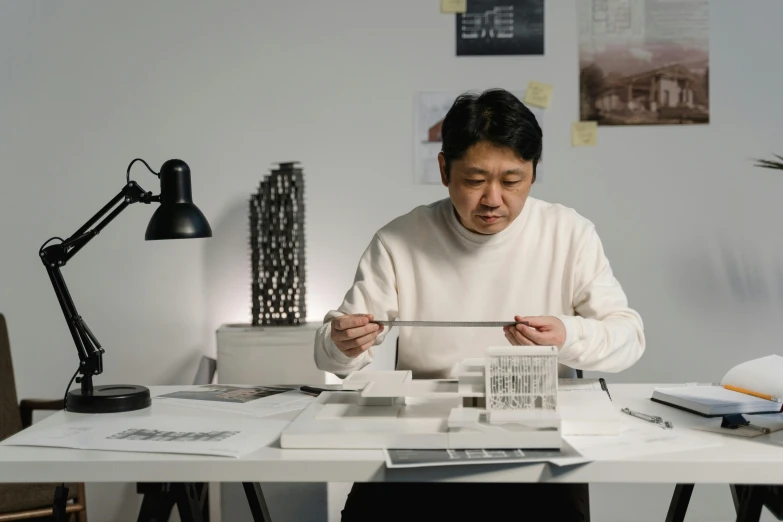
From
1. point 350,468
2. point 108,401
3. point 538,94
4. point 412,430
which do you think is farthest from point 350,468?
point 538,94

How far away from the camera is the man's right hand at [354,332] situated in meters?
1.57

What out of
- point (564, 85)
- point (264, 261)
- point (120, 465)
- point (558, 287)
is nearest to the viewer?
point (120, 465)

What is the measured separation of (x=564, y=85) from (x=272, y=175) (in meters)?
1.05

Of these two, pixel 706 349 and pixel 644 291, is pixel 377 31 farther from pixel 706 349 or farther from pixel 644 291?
pixel 706 349

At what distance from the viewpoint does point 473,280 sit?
1.93 meters

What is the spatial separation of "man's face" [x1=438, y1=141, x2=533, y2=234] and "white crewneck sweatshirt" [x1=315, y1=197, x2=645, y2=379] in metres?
0.13

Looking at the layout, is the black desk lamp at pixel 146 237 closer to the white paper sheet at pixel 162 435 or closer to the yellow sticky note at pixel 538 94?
the white paper sheet at pixel 162 435

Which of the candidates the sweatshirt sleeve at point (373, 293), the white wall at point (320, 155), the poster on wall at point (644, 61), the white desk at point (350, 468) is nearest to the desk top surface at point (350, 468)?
the white desk at point (350, 468)

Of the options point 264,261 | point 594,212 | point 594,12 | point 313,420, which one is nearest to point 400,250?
point 313,420

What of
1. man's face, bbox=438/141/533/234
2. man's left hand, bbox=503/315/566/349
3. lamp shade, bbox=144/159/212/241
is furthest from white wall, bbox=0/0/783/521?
man's left hand, bbox=503/315/566/349

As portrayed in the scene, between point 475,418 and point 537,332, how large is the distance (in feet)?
0.97

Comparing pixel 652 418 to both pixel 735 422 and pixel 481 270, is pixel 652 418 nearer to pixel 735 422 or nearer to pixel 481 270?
pixel 735 422

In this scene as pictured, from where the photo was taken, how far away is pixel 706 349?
2977mm

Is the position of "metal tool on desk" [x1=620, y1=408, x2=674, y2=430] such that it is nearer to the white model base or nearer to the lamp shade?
the white model base
